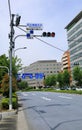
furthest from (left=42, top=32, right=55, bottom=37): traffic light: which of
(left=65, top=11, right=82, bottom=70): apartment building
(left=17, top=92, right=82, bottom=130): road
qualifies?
(left=65, top=11, right=82, bottom=70): apartment building

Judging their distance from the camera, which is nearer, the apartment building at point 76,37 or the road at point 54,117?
the road at point 54,117

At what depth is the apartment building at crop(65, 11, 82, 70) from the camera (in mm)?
136500

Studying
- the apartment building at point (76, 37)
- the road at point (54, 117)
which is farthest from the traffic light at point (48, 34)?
the apartment building at point (76, 37)

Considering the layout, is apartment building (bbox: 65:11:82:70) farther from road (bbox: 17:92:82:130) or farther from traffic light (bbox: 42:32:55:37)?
traffic light (bbox: 42:32:55:37)

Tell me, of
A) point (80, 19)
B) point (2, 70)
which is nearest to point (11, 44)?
point (2, 70)

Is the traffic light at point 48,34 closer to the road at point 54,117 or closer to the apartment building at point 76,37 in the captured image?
the road at point 54,117

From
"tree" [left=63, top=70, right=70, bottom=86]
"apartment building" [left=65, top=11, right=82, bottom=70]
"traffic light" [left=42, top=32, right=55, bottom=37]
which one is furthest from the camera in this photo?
"apartment building" [left=65, top=11, right=82, bottom=70]

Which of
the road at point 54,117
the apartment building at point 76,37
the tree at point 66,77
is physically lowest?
the road at point 54,117

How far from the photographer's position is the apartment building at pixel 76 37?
136m

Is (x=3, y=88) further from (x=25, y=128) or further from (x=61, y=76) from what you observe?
(x=61, y=76)

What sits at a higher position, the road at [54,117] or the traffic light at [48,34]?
the traffic light at [48,34]

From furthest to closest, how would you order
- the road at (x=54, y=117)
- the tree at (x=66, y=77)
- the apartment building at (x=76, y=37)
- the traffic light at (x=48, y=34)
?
the apartment building at (x=76, y=37) < the tree at (x=66, y=77) < the traffic light at (x=48, y=34) < the road at (x=54, y=117)

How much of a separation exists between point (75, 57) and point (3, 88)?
117262mm

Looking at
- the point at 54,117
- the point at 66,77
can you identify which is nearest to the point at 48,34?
the point at 54,117
